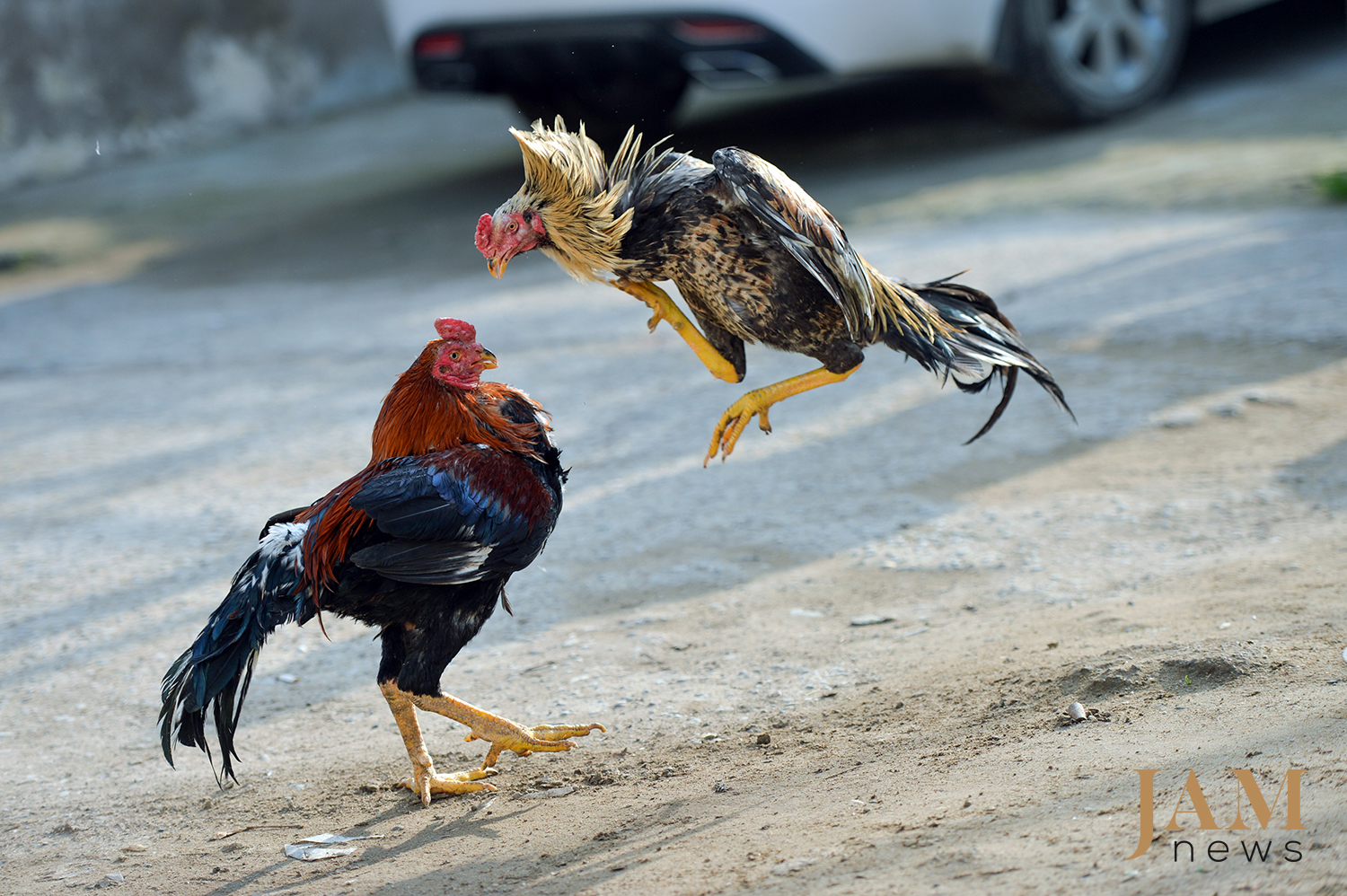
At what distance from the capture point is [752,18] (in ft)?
26.2

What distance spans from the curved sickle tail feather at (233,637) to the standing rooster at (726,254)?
98 cm

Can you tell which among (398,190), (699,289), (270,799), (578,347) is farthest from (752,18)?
(270,799)

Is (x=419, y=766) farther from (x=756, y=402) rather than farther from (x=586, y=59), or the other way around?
(x=586, y=59)

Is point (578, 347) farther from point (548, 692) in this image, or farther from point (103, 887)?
point (103, 887)

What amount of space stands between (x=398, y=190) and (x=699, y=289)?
8.49 m

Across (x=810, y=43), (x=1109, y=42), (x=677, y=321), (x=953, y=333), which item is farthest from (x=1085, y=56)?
(x=677, y=321)

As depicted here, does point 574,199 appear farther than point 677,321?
No

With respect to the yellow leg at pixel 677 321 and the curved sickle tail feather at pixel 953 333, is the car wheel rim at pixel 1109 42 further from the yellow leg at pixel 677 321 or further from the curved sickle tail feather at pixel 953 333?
the yellow leg at pixel 677 321

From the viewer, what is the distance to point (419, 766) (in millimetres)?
3477

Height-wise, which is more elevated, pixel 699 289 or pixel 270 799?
pixel 699 289

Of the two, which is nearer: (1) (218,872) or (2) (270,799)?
(1) (218,872)

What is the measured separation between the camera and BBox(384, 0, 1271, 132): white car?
8109 mm

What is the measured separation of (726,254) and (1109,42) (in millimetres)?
7309

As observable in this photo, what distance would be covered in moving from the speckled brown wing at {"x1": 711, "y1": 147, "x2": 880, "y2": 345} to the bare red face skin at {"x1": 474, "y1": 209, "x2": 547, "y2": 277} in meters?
0.50
